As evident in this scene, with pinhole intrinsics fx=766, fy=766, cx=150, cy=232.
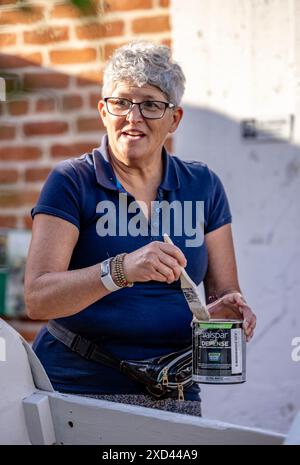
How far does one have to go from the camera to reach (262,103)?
3301 mm

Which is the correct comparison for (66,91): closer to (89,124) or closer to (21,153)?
(89,124)

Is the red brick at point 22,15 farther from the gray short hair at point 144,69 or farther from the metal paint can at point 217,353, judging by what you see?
the gray short hair at point 144,69

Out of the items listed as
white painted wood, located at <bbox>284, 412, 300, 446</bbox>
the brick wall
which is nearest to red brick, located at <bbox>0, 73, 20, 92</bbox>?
white painted wood, located at <bbox>284, 412, 300, 446</bbox>

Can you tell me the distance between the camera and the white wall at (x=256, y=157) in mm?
3279

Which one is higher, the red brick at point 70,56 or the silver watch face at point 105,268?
the red brick at point 70,56

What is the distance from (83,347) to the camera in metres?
1.99

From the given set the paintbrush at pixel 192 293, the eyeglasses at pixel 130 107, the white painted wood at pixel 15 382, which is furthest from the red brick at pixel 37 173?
the white painted wood at pixel 15 382

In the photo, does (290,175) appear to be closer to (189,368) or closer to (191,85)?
(191,85)

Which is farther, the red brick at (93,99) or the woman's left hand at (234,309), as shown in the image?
the red brick at (93,99)

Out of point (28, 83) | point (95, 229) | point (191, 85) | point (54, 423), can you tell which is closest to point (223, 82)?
point (191, 85)

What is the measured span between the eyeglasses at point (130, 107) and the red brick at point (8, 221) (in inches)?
59.0

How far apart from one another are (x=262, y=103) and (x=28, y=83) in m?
2.80

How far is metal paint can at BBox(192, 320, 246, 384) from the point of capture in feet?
5.73

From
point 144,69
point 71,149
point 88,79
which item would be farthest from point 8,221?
point 144,69
